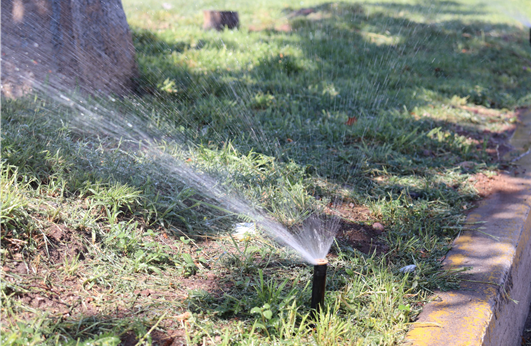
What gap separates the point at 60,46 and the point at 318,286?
3.28 meters

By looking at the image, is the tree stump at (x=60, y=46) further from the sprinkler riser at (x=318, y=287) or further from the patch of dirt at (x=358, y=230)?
the sprinkler riser at (x=318, y=287)

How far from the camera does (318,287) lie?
1.84 meters

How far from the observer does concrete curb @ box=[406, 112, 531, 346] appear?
1931 millimetres

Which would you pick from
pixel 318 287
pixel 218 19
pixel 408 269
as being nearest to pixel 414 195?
pixel 408 269

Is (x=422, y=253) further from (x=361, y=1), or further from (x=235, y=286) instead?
(x=361, y=1)

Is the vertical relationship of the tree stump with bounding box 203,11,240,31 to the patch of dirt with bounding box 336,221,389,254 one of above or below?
above

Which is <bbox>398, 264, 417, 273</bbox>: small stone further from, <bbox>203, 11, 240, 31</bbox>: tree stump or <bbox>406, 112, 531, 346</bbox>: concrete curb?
<bbox>203, 11, 240, 31</bbox>: tree stump

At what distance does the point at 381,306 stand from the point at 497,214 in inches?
54.9

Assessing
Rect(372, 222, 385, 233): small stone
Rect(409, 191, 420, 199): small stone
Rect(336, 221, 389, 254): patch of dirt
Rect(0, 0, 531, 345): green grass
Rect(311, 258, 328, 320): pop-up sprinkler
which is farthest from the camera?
Rect(409, 191, 420, 199): small stone

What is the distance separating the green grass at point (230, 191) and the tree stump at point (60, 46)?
0.30m

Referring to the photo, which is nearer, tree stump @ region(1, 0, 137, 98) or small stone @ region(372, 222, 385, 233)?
small stone @ region(372, 222, 385, 233)

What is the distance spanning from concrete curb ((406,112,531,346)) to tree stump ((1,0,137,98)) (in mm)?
3318

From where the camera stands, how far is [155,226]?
2492 mm

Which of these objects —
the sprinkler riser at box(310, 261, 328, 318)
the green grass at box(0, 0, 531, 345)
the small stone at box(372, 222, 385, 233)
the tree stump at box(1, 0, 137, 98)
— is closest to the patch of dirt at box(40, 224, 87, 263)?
the green grass at box(0, 0, 531, 345)
